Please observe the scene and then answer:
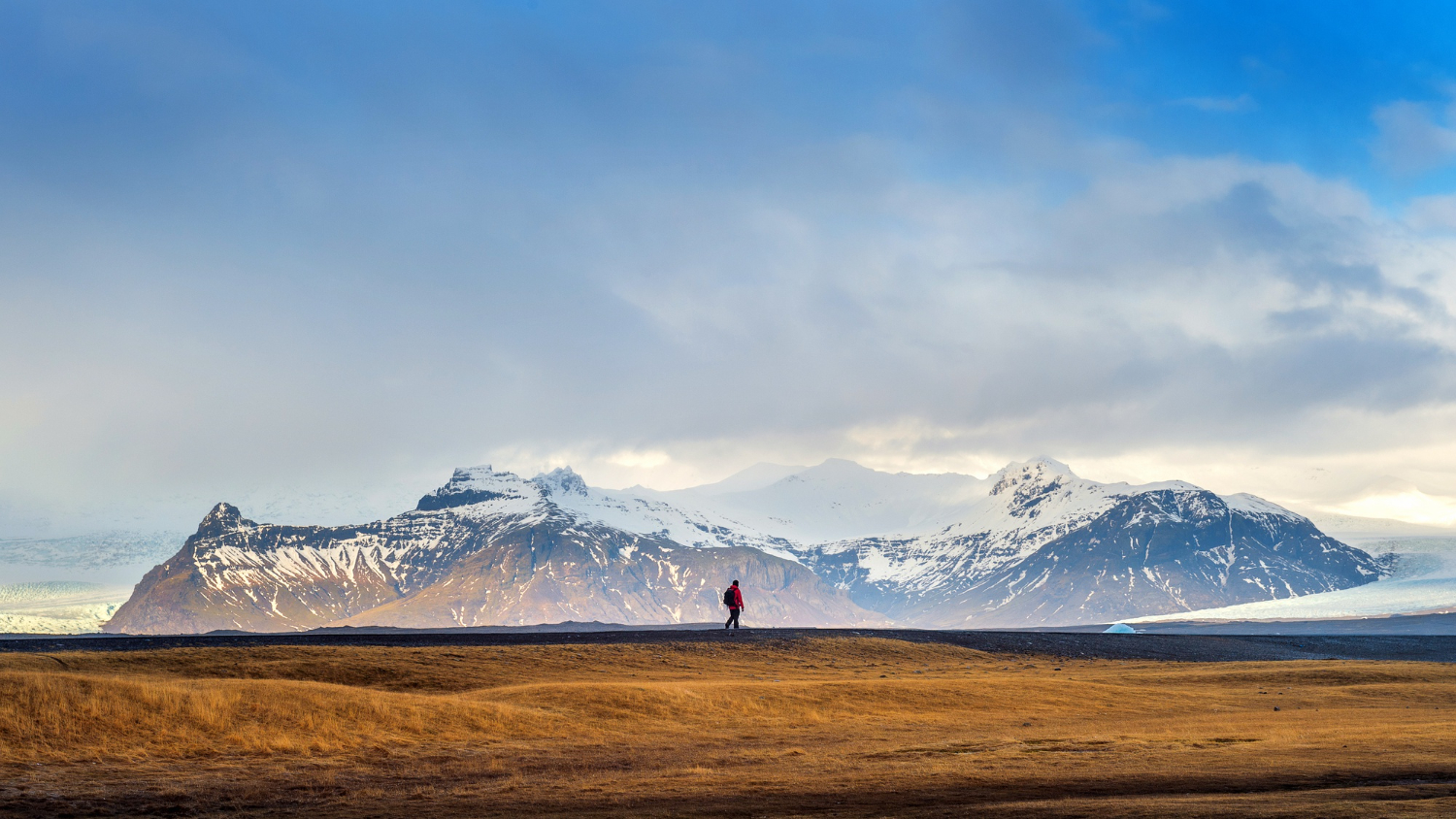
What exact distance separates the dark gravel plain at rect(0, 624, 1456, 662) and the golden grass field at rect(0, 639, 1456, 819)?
33.4 feet

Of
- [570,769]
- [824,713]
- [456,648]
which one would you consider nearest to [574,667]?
[456,648]

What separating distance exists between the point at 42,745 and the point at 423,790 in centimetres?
984

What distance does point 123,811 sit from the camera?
21188mm

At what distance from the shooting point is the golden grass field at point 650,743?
21.9 m

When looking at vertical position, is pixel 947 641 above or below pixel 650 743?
above

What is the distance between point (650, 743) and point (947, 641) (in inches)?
1678

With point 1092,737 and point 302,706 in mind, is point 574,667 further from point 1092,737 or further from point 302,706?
point 1092,737

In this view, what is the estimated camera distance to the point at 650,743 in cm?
3159

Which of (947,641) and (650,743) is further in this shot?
(947,641)

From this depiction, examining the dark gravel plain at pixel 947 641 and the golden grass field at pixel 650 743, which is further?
the dark gravel plain at pixel 947 641

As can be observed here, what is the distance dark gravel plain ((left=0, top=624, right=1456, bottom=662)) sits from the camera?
5572 centimetres

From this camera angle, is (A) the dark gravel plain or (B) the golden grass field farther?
(A) the dark gravel plain

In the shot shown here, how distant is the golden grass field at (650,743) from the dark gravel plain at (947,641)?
33.4 ft

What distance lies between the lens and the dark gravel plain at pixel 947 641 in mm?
55719
